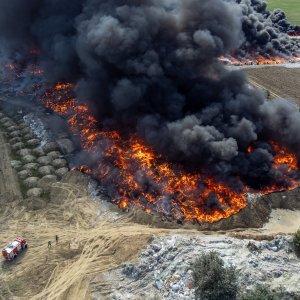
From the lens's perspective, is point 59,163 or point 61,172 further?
point 59,163

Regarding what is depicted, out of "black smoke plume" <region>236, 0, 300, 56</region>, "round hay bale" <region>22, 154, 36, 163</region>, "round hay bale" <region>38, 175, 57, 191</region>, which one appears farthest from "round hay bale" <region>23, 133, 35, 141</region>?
"black smoke plume" <region>236, 0, 300, 56</region>

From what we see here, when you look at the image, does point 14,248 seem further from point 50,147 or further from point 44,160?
point 50,147

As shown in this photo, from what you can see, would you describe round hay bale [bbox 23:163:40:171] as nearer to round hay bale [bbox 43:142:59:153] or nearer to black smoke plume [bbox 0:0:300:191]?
round hay bale [bbox 43:142:59:153]

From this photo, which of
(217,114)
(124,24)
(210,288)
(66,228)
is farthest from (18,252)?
(124,24)

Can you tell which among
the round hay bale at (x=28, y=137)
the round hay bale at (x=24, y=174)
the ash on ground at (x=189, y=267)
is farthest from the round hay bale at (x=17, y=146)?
the ash on ground at (x=189, y=267)

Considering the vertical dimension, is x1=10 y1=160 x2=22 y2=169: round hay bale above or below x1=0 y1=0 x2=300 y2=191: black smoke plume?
below

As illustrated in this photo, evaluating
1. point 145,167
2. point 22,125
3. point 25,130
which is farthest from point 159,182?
point 22,125

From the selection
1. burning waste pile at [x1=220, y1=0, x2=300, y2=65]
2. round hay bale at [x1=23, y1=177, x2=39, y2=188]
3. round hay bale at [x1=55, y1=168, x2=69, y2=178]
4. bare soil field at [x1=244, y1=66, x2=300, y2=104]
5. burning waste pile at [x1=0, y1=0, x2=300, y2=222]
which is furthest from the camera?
burning waste pile at [x1=220, y1=0, x2=300, y2=65]
